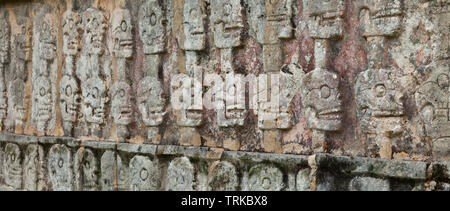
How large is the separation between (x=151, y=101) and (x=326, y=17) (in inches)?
65.0

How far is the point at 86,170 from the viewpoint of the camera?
5.84 m

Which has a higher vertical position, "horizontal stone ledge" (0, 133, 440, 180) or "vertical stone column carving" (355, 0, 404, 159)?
"vertical stone column carving" (355, 0, 404, 159)

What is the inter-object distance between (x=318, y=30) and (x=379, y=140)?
0.76 meters

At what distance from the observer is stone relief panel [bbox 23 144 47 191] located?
639 cm

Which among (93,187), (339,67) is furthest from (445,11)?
(93,187)

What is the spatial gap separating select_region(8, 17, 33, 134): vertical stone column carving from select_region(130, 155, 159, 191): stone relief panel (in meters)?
1.81

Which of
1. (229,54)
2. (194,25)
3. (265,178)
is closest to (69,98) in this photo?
(194,25)

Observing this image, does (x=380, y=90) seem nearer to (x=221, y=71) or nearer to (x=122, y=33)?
(x=221, y=71)

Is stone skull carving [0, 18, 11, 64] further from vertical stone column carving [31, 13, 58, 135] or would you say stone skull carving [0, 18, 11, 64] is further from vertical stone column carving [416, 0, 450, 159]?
vertical stone column carving [416, 0, 450, 159]

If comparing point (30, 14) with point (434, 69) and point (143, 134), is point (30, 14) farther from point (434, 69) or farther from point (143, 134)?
point (434, 69)

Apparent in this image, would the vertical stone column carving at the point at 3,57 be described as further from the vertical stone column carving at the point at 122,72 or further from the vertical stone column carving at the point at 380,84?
the vertical stone column carving at the point at 380,84

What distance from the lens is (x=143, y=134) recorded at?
5.41 metres

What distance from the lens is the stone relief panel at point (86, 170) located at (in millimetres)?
5746

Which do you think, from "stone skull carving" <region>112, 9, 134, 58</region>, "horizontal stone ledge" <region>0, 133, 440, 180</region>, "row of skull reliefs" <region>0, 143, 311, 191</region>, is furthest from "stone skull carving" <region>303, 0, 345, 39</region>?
"stone skull carving" <region>112, 9, 134, 58</region>
